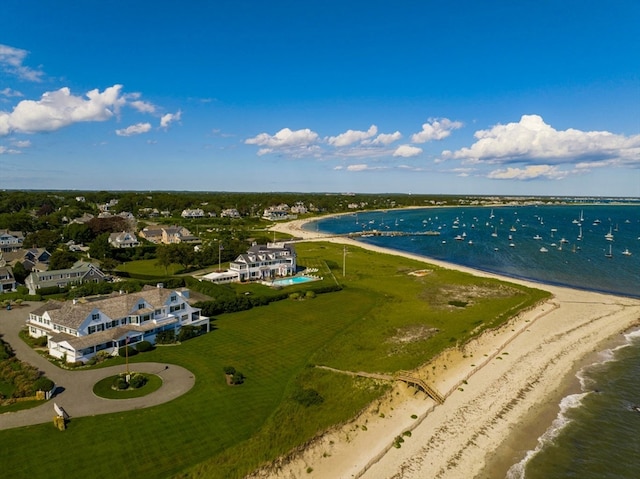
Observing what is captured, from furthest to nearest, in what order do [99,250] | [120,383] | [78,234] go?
[78,234], [99,250], [120,383]

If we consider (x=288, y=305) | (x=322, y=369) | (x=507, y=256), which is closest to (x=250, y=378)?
(x=322, y=369)

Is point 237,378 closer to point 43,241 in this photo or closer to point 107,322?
point 107,322

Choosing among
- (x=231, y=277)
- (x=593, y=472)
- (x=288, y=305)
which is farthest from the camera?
(x=231, y=277)

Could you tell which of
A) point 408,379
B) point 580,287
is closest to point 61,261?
point 408,379

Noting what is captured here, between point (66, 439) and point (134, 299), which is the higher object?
point (134, 299)

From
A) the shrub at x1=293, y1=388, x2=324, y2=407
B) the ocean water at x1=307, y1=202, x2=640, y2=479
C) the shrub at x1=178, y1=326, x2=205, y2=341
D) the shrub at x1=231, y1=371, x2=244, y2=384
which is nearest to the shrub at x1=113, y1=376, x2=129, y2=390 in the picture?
the shrub at x1=231, y1=371, x2=244, y2=384

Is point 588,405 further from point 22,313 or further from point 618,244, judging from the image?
point 618,244

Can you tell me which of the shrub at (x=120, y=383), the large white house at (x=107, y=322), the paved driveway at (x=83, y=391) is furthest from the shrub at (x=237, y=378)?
the large white house at (x=107, y=322)
